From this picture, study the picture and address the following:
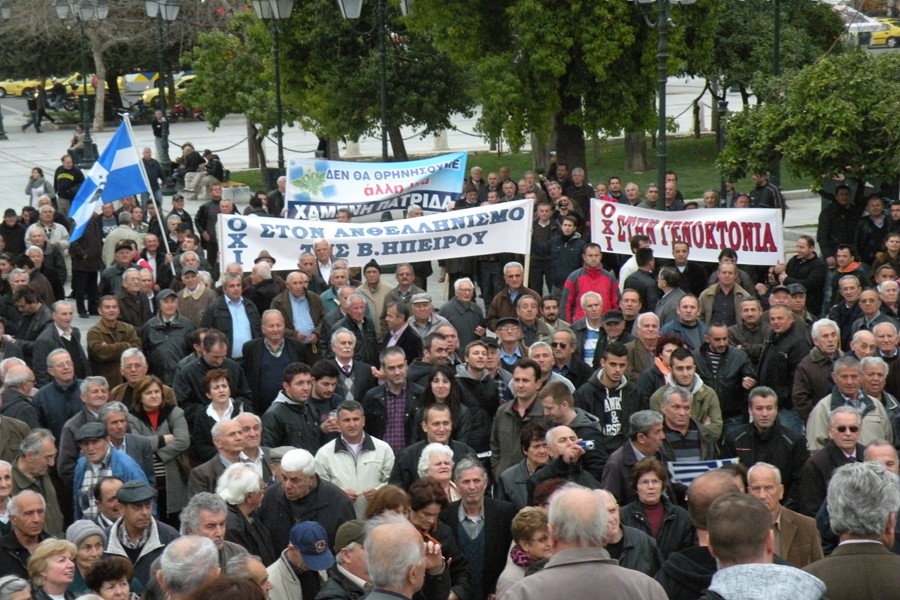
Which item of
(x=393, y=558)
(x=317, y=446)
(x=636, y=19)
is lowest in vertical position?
(x=317, y=446)

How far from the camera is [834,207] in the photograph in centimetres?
1675

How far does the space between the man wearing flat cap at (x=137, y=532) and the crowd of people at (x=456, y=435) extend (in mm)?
16

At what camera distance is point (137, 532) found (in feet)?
26.0

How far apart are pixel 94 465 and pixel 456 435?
2458 millimetres

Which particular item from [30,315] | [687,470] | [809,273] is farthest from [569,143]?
[687,470]

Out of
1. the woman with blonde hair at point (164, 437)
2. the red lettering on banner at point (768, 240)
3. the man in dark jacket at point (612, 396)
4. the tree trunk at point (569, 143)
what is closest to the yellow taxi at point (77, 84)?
the tree trunk at point (569, 143)

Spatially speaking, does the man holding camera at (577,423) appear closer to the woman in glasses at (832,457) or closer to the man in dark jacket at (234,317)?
the woman in glasses at (832,457)

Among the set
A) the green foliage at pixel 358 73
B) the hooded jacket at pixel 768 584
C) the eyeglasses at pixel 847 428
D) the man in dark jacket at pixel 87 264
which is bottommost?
the man in dark jacket at pixel 87 264

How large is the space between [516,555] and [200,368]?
432cm

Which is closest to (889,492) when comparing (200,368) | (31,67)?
(200,368)

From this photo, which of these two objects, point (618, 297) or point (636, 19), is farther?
point (636, 19)

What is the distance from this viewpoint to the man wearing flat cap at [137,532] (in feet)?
25.7

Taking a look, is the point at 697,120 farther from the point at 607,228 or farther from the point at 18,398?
the point at 18,398

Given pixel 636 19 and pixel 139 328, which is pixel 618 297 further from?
pixel 636 19
